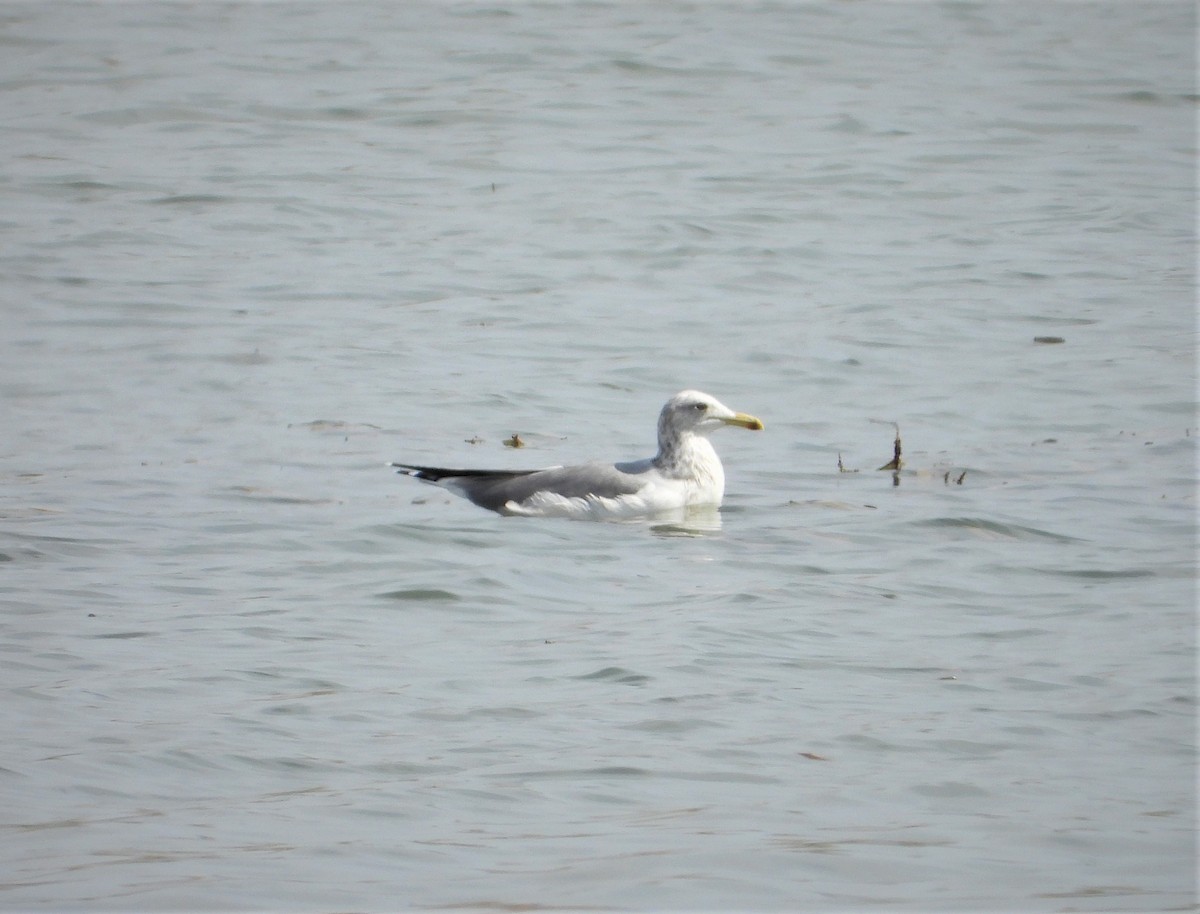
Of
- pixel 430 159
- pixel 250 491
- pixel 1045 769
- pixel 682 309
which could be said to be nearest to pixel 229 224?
pixel 430 159

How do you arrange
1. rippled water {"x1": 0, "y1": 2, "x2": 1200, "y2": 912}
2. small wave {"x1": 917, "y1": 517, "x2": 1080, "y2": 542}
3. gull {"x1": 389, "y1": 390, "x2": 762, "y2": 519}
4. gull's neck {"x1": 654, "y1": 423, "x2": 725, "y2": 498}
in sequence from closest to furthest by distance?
rippled water {"x1": 0, "y1": 2, "x2": 1200, "y2": 912}, small wave {"x1": 917, "y1": 517, "x2": 1080, "y2": 542}, gull {"x1": 389, "y1": 390, "x2": 762, "y2": 519}, gull's neck {"x1": 654, "y1": 423, "x2": 725, "y2": 498}

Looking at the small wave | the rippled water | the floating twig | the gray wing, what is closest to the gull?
the gray wing

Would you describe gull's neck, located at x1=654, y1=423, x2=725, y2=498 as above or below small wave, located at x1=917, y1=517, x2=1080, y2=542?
above

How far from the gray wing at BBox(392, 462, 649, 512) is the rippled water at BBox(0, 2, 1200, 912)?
0.23 meters

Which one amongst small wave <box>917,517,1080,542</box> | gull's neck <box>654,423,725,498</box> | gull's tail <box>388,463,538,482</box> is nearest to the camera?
small wave <box>917,517,1080,542</box>

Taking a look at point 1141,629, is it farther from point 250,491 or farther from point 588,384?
point 588,384

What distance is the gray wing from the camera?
431 inches

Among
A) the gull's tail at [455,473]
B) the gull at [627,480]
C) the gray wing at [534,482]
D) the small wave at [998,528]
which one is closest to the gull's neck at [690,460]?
the gull at [627,480]

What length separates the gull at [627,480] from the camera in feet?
35.9

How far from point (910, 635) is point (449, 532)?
311 cm

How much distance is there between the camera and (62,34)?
27.2 metres

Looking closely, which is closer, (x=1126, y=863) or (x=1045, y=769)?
(x=1126, y=863)

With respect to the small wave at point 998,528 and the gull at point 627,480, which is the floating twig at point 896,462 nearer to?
the gull at point 627,480

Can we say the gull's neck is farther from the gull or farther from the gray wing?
the gray wing
